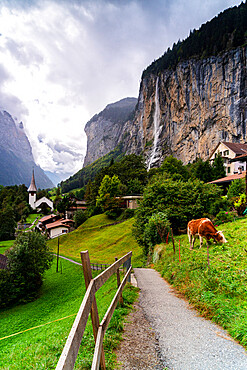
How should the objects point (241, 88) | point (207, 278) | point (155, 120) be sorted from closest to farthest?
point (207, 278) < point (241, 88) < point (155, 120)

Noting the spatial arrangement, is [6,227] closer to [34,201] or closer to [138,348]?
[34,201]

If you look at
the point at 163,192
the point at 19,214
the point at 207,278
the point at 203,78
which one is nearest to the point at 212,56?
the point at 203,78

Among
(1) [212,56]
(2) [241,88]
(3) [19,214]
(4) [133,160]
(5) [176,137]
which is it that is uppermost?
(1) [212,56]

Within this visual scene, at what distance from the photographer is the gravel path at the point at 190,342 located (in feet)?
9.87

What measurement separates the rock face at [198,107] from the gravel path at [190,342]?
73.4 metres

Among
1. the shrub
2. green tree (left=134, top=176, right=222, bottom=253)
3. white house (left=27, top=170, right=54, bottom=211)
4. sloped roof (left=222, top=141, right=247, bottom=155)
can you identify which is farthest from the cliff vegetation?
white house (left=27, top=170, right=54, bottom=211)

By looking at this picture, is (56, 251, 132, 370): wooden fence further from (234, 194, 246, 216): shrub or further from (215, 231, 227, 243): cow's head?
(234, 194, 246, 216): shrub

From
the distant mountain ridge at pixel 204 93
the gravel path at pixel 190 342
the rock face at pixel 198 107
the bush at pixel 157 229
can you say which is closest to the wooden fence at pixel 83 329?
the gravel path at pixel 190 342

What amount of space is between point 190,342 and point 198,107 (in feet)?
296

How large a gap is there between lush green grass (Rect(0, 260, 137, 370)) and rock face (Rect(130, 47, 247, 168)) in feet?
219

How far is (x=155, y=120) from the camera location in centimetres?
11781

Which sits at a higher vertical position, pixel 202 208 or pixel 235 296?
pixel 202 208

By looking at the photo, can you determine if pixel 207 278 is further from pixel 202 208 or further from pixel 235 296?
pixel 202 208

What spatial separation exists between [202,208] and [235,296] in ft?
55.0
